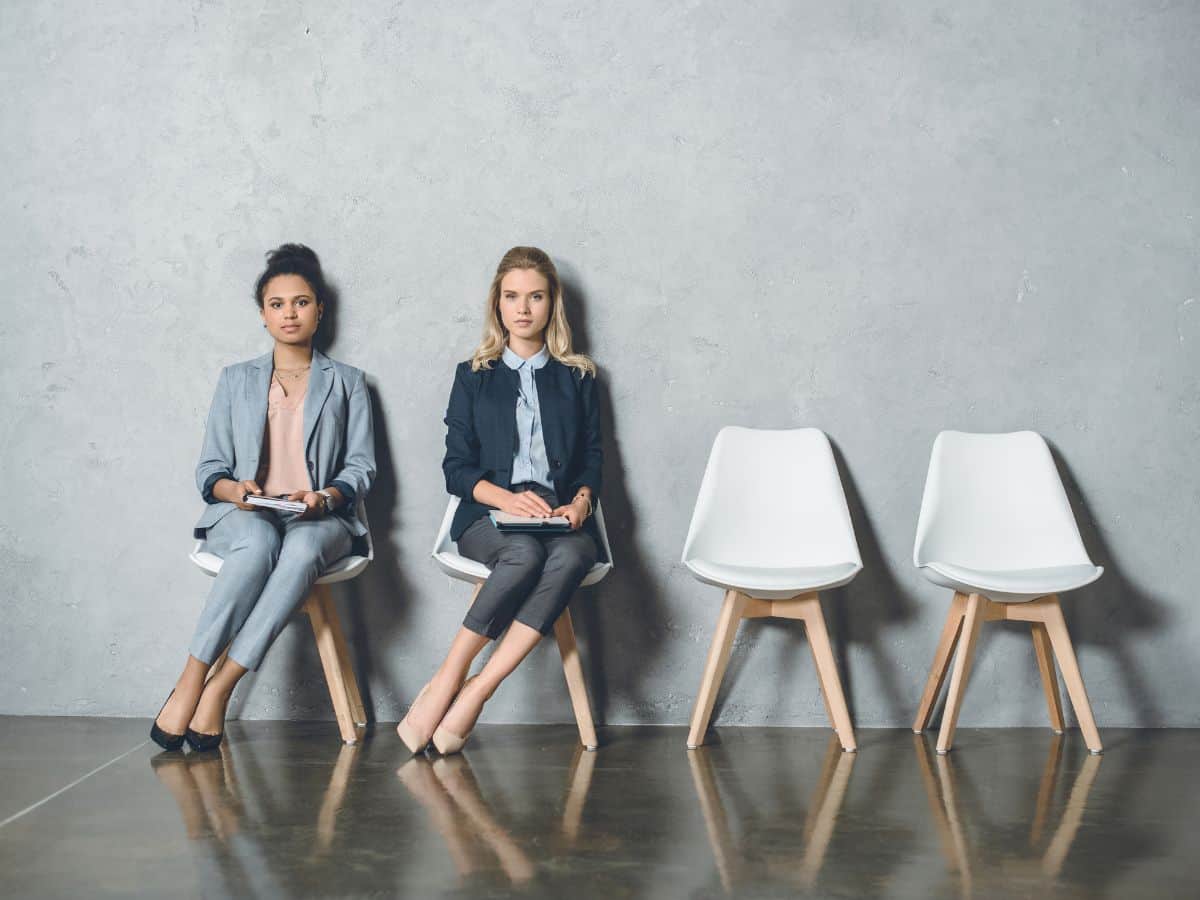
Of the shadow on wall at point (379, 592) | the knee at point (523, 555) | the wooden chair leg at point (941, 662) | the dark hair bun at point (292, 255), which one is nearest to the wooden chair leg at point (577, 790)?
the knee at point (523, 555)

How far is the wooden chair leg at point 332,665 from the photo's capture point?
107 inches

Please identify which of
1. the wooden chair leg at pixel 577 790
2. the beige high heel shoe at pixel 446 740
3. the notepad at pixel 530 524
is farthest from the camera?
the notepad at pixel 530 524

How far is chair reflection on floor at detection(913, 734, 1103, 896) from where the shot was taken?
170 cm

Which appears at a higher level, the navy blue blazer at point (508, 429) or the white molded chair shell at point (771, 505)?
the navy blue blazer at point (508, 429)

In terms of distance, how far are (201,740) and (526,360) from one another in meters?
1.24

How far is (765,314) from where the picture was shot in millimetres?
3021

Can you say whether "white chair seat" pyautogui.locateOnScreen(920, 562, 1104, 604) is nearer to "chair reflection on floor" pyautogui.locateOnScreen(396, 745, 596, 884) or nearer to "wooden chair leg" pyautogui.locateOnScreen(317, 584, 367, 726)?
"chair reflection on floor" pyautogui.locateOnScreen(396, 745, 596, 884)

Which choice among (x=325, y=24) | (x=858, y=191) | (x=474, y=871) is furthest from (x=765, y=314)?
(x=474, y=871)

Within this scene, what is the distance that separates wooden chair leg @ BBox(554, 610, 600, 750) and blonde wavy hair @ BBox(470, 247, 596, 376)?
2.27 feet


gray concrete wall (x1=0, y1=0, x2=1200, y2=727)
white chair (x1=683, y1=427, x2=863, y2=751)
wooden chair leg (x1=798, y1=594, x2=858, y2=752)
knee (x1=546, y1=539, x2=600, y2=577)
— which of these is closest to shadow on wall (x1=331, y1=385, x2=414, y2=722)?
gray concrete wall (x1=0, y1=0, x2=1200, y2=727)

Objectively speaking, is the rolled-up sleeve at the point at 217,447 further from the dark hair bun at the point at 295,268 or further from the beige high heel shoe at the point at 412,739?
the beige high heel shoe at the point at 412,739

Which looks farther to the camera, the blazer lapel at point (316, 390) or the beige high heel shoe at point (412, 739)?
the blazer lapel at point (316, 390)

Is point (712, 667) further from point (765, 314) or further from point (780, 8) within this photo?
point (780, 8)

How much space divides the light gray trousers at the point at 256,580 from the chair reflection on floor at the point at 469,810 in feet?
1.55
